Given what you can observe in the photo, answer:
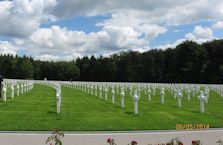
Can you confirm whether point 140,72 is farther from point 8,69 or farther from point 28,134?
point 28,134

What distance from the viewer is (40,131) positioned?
45.0 feet

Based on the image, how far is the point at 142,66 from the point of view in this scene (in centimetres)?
12062

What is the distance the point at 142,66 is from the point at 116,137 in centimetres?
10856

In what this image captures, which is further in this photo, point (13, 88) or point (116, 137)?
point (13, 88)

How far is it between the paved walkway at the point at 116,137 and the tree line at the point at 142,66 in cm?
8316

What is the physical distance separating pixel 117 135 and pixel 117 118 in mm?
4875

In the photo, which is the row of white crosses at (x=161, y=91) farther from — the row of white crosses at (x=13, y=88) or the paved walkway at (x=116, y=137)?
the paved walkway at (x=116, y=137)
